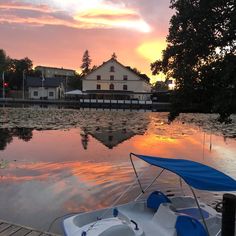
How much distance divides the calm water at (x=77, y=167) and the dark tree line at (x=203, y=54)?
321 cm

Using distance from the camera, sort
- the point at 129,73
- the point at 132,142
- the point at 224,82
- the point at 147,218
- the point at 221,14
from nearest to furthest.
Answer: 1. the point at 147,218
2. the point at 224,82
3. the point at 221,14
4. the point at 132,142
5. the point at 129,73

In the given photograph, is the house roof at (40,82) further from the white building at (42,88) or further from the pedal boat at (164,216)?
the pedal boat at (164,216)

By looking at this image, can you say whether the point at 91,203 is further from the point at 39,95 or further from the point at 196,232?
the point at 39,95

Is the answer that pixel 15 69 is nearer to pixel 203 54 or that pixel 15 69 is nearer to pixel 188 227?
pixel 203 54

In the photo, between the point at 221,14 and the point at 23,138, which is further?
the point at 23,138

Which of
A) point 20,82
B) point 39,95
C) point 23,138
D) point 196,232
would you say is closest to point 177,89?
Result: point 196,232

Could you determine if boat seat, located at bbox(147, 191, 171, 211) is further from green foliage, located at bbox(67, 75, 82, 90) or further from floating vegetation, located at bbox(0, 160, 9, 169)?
green foliage, located at bbox(67, 75, 82, 90)

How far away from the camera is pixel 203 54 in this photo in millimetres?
14664

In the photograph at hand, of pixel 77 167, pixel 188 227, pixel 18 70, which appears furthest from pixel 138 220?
pixel 18 70

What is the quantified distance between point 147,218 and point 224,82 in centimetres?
650

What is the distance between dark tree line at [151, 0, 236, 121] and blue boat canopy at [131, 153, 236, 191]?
5336 millimetres

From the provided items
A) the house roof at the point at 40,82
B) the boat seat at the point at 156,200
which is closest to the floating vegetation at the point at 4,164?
the boat seat at the point at 156,200

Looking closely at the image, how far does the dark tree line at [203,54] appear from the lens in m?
13.3

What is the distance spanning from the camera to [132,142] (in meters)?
26.0
